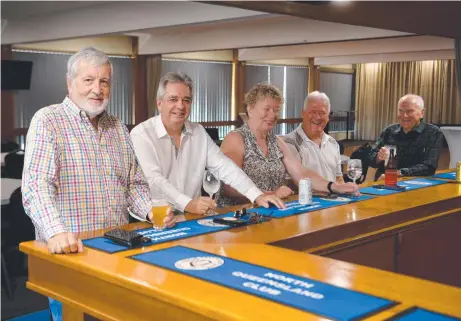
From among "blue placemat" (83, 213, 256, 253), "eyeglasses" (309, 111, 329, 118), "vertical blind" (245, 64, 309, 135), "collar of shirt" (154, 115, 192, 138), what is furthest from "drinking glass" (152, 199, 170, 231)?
"vertical blind" (245, 64, 309, 135)

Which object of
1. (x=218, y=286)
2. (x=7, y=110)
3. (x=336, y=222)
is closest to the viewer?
(x=218, y=286)

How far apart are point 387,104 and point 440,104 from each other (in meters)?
1.68

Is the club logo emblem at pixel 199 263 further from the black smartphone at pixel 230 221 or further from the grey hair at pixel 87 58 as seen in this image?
the grey hair at pixel 87 58

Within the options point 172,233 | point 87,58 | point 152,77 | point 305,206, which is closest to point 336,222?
point 305,206

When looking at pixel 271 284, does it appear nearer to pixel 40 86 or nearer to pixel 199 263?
pixel 199 263

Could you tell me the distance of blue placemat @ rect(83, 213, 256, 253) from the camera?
215 cm

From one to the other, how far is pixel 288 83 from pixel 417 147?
11.4 meters

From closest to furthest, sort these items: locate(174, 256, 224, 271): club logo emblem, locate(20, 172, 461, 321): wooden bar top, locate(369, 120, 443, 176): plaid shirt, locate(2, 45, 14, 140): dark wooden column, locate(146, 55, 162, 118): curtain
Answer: locate(20, 172, 461, 321): wooden bar top
locate(174, 256, 224, 271): club logo emblem
locate(369, 120, 443, 176): plaid shirt
locate(2, 45, 14, 140): dark wooden column
locate(146, 55, 162, 118): curtain

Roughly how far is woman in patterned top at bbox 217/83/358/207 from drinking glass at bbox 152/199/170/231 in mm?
940

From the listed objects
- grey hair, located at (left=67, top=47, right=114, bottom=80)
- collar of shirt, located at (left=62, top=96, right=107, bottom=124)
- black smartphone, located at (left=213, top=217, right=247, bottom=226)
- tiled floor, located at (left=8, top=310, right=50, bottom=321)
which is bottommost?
tiled floor, located at (left=8, top=310, right=50, bottom=321)

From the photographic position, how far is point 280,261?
77.5 inches

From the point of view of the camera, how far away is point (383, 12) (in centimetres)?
380

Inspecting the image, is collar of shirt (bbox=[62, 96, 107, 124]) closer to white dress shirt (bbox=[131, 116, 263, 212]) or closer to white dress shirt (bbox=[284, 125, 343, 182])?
white dress shirt (bbox=[131, 116, 263, 212])

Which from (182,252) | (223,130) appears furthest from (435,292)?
(223,130)
